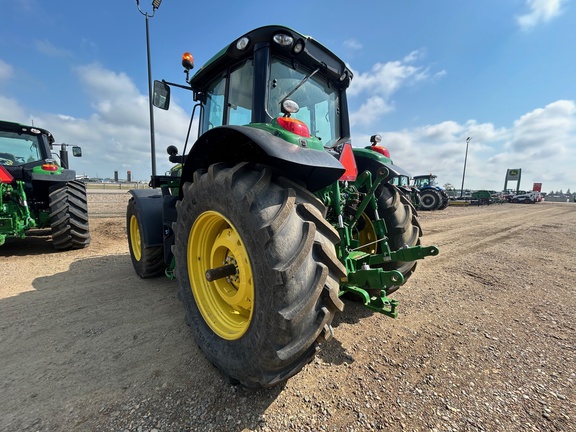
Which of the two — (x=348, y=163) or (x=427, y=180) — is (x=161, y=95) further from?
(x=427, y=180)

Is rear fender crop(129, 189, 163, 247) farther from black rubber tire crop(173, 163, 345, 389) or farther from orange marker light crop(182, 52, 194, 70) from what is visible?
black rubber tire crop(173, 163, 345, 389)

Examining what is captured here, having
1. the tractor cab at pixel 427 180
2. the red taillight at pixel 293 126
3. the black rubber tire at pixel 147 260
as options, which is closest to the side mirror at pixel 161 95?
the black rubber tire at pixel 147 260

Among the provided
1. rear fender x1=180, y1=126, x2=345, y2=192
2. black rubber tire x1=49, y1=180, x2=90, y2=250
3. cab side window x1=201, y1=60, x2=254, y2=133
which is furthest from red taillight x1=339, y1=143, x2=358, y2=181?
black rubber tire x1=49, y1=180, x2=90, y2=250

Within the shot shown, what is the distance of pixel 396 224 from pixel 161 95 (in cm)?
294

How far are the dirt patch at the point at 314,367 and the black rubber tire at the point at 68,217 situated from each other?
1641 millimetres

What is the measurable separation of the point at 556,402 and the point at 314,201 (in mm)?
1920

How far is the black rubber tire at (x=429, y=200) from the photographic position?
17.4 meters

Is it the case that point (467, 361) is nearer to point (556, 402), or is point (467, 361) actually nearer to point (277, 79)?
point (556, 402)

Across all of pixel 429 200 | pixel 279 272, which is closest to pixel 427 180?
pixel 429 200

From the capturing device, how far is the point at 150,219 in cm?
334

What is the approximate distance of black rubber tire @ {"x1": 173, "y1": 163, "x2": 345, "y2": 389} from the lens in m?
1.31

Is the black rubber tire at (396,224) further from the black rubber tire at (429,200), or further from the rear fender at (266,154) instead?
the black rubber tire at (429,200)

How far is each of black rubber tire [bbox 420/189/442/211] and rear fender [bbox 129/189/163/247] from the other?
1760 cm

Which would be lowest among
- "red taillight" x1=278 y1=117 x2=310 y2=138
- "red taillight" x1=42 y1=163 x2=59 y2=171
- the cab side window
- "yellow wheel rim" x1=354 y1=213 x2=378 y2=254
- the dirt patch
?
the dirt patch
